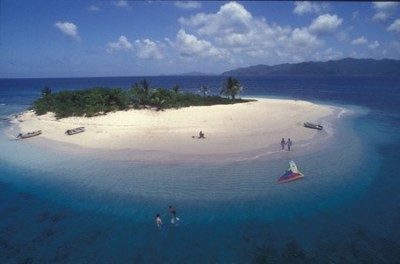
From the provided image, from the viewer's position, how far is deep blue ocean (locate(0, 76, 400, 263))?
52.9 feet

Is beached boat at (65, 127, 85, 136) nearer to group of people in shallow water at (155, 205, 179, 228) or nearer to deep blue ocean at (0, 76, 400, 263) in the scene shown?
deep blue ocean at (0, 76, 400, 263)

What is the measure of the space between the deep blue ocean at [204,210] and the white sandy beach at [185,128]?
6070 millimetres

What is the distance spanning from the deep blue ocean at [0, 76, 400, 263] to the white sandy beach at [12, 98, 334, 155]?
6070 mm

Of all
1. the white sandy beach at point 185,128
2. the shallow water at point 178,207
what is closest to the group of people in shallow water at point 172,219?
the shallow water at point 178,207

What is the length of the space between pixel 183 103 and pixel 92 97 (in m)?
19.5

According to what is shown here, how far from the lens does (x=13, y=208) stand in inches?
869

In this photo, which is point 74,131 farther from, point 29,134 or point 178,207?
point 178,207

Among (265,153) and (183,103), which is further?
(183,103)

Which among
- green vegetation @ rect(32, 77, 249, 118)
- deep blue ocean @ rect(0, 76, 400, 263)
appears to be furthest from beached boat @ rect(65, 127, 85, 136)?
deep blue ocean @ rect(0, 76, 400, 263)

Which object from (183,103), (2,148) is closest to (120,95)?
(183,103)

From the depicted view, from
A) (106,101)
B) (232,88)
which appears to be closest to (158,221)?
(106,101)

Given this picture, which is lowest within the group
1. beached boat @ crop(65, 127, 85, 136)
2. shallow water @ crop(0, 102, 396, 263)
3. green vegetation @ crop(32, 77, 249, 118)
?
shallow water @ crop(0, 102, 396, 263)

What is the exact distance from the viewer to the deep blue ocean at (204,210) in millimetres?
16109

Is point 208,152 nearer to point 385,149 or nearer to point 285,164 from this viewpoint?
point 285,164
